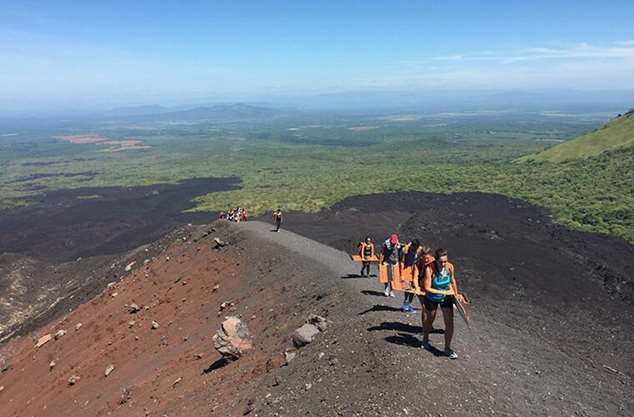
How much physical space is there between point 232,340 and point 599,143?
260 feet

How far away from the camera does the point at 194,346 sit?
1628 centimetres

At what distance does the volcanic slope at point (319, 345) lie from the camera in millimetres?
9539

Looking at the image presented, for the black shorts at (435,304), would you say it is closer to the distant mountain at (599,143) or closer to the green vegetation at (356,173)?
the green vegetation at (356,173)

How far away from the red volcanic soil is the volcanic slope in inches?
3.1

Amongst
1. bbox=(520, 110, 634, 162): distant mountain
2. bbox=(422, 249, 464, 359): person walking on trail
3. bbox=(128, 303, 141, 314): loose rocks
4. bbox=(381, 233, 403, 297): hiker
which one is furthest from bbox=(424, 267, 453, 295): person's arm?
bbox=(520, 110, 634, 162): distant mountain

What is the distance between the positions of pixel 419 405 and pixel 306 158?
149829 millimetres

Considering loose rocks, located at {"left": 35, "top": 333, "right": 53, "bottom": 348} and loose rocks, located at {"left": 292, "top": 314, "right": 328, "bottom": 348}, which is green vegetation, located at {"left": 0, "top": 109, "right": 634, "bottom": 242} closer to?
loose rocks, located at {"left": 35, "top": 333, "right": 53, "bottom": 348}

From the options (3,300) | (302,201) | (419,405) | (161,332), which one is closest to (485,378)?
(419,405)

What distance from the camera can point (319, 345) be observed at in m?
11.7

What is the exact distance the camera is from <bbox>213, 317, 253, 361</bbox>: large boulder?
13398 mm

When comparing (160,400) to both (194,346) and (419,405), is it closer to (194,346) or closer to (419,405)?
(194,346)

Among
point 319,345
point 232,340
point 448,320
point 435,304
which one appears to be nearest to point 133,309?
point 232,340

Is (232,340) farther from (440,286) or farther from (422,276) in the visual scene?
(440,286)

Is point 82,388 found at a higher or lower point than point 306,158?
higher
